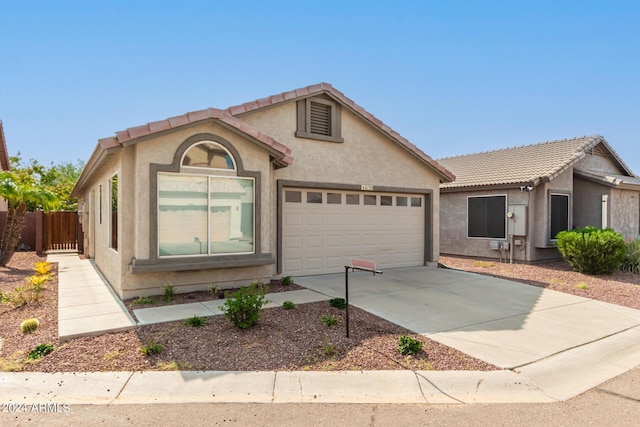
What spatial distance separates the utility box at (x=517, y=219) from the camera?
13641mm

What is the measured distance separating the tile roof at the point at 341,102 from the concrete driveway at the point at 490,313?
3.92 metres

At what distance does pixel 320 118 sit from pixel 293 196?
2.35m

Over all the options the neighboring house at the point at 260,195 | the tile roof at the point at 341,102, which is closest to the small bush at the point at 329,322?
the neighboring house at the point at 260,195

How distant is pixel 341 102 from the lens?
1083 centimetres

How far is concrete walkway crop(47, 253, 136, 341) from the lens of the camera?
5656 mm

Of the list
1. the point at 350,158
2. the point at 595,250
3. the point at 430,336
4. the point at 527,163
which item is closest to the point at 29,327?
the point at 430,336

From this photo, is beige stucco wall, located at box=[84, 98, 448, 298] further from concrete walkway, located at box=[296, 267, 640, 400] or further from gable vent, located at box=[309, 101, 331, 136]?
concrete walkway, located at box=[296, 267, 640, 400]

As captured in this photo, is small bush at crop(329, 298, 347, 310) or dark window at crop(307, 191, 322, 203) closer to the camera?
small bush at crop(329, 298, 347, 310)

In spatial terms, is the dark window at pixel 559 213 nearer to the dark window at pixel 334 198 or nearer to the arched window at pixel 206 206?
the dark window at pixel 334 198

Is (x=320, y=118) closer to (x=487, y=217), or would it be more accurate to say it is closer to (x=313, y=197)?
(x=313, y=197)

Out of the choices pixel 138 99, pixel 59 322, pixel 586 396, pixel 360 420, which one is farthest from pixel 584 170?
pixel 138 99

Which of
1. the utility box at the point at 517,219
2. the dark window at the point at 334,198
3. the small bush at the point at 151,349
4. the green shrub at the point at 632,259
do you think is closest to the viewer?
the small bush at the point at 151,349

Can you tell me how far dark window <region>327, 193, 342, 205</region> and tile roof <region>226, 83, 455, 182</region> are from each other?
7.76 ft

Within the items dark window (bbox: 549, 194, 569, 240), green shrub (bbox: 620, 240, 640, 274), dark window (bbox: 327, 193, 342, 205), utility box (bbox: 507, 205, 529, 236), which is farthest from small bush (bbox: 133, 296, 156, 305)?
green shrub (bbox: 620, 240, 640, 274)
